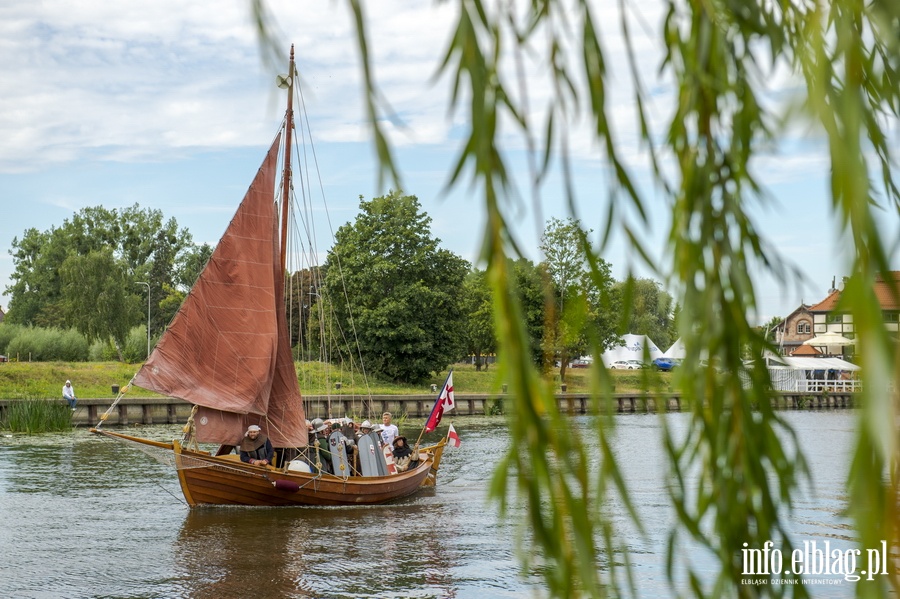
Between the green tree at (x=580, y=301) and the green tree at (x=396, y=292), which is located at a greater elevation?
the green tree at (x=396, y=292)

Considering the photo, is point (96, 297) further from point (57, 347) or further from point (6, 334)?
point (57, 347)

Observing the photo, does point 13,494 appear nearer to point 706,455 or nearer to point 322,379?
point 706,455

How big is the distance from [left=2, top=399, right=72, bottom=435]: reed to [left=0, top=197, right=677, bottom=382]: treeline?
9.48m

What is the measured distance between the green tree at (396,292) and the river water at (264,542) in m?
32.3

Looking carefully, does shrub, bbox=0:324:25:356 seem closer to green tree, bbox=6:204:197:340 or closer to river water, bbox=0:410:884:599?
green tree, bbox=6:204:197:340

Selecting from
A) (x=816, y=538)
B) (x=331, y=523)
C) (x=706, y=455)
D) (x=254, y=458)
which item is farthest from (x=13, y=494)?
(x=706, y=455)

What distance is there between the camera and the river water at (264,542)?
1198 centimetres

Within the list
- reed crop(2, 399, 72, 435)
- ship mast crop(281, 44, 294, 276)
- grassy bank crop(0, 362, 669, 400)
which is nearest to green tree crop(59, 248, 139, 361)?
grassy bank crop(0, 362, 669, 400)

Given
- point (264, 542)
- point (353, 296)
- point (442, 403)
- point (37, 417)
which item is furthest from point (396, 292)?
point (264, 542)

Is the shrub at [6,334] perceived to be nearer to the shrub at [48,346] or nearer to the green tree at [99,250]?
the shrub at [48,346]

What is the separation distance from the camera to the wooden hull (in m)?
18.1

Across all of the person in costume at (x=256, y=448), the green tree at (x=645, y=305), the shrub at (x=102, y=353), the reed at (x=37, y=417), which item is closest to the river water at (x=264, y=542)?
the person in costume at (x=256, y=448)

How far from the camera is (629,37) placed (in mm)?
1633

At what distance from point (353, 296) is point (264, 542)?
42.0 m
